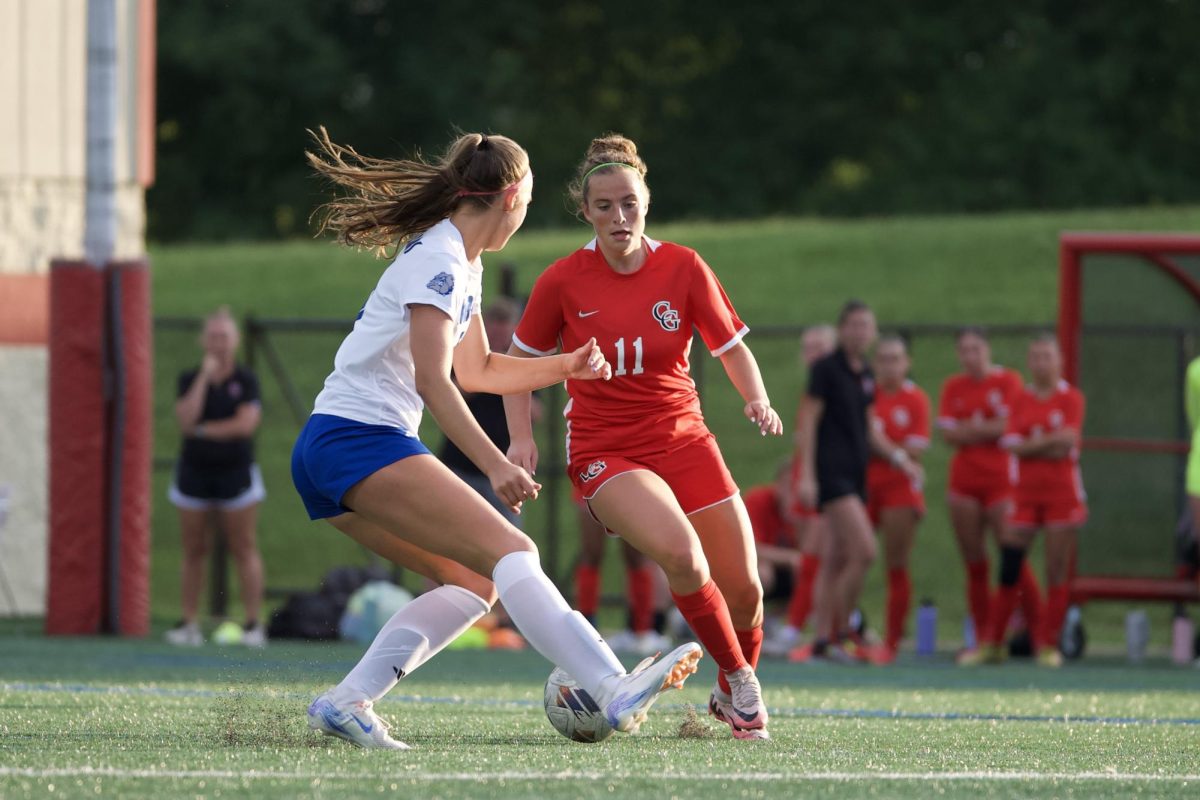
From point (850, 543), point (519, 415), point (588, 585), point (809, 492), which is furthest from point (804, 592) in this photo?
point (519, 415)

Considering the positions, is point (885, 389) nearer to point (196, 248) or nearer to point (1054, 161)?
point (196, 248)

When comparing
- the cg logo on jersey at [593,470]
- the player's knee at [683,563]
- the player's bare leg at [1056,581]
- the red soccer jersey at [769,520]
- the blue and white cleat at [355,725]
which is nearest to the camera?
the blue and white cleat at [355,725]

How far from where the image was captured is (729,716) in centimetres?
620

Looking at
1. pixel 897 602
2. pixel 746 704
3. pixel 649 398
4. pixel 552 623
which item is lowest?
pixel 897 602

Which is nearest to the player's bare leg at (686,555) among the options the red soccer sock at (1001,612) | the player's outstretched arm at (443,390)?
the player's outstretched arm at (443,390)

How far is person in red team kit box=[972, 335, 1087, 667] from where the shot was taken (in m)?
11.7

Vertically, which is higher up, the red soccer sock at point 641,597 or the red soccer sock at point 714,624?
the red soccer sock at point 714,624

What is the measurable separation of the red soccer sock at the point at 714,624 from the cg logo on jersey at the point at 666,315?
848mm

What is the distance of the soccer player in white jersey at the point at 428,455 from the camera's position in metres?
5.19

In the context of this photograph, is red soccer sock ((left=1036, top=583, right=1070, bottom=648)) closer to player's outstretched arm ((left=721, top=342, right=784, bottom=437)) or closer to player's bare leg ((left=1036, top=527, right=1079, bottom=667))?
player's bare leg ((left=1036, top=527, right=1079, bottom=667))

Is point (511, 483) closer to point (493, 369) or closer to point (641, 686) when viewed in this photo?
point (641, 686)

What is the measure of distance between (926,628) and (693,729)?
21.8 feet

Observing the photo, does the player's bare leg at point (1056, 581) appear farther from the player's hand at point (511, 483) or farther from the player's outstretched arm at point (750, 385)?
the player's hand at point (511, 483)

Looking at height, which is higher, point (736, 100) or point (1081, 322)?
point (736, 100)
